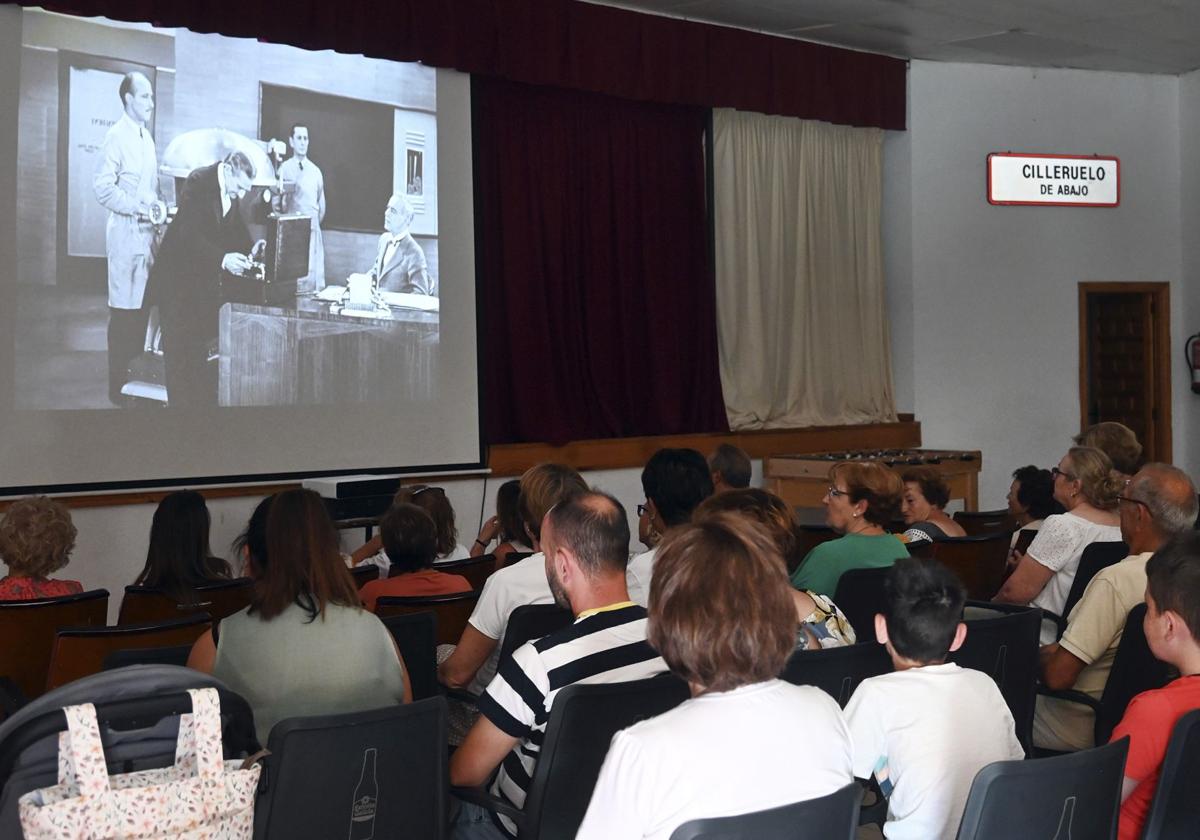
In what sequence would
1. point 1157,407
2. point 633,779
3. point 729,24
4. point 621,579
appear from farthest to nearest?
point 1157,407 → point 729,24 → point 621,579 → point 633,779

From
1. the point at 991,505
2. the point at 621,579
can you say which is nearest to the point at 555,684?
the point at 621,579

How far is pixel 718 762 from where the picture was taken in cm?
178

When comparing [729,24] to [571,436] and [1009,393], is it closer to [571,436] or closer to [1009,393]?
[571,436]

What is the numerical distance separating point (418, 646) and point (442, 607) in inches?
21.5

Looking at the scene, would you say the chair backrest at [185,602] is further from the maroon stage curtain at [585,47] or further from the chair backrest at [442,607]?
the maroon stage curtain at [585,47]

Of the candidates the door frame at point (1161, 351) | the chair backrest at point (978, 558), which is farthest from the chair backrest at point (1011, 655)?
the door frame at point (1161, 351)

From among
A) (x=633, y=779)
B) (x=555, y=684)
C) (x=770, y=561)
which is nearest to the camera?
(x=633, y=779)

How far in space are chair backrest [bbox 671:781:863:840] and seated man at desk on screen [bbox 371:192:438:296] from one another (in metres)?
5.76

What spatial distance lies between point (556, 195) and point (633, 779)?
6.52 metres

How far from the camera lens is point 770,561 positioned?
1922 millimetres

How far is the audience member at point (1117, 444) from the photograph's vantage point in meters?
5.17

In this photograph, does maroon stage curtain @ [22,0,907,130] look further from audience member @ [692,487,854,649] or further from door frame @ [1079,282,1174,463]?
audience member @ [692,487,854,649]

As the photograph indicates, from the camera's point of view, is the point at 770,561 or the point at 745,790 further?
the point at 770,561

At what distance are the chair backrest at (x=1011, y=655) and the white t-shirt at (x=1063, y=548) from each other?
0.80m
